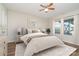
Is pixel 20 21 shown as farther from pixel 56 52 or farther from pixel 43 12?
pixel 56 52

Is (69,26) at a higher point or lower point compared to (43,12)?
lower

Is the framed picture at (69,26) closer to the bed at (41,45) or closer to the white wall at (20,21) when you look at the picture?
the bed at (41,45)

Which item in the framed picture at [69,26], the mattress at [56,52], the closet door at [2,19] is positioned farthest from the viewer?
the framed picture at [69,26]

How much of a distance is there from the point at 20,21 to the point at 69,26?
5.88 feet

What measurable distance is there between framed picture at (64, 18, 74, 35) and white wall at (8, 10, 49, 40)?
0.75 meters


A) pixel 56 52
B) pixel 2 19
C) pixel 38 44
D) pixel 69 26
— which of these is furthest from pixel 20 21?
pixel 69 26

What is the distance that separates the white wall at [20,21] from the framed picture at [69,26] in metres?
0.75

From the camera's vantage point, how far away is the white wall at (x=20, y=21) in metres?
2.00

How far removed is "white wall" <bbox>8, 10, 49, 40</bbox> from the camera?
2.00m

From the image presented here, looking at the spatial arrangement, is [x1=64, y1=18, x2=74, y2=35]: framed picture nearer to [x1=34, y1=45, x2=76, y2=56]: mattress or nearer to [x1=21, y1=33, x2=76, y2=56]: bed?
[x1=21, y1=33, x2=76, y2=56]: bed

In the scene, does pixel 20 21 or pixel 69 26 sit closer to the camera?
pixel 20 21

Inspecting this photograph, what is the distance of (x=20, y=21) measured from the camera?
2168mm

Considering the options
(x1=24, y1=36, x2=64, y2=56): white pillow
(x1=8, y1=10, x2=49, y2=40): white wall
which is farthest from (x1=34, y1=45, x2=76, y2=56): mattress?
(x1=8, y1=10, x2=49, y2=40): white wall

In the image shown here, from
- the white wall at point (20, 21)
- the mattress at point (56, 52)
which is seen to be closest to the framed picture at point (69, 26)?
the mattress at point (56, 52)
